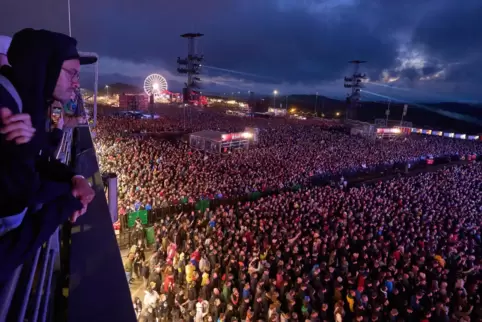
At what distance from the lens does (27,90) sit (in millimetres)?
1236

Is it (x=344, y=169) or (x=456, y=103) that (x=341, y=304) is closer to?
(x=344, y=169)

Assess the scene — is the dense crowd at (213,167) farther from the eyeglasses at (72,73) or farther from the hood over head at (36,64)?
the hood over head at (36,64)

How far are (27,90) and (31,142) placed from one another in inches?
8.0

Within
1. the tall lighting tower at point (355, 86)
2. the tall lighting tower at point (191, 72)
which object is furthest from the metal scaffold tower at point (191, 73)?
the tall lighting tower at point (355, 86)

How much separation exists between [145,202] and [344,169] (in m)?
15.1

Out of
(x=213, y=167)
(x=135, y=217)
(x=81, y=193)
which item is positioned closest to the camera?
(x=81, y=193)

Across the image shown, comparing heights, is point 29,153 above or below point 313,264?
above

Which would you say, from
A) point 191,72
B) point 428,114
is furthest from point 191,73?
point 428,114

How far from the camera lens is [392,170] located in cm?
2619

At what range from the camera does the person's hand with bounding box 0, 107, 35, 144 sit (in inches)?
41.5

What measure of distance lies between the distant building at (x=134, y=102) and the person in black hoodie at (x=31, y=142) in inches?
2577

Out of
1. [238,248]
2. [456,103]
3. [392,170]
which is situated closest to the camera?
[238,248]

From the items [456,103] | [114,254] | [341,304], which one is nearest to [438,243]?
[341,304]

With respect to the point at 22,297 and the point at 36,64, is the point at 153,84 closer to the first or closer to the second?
the point at 36,64
